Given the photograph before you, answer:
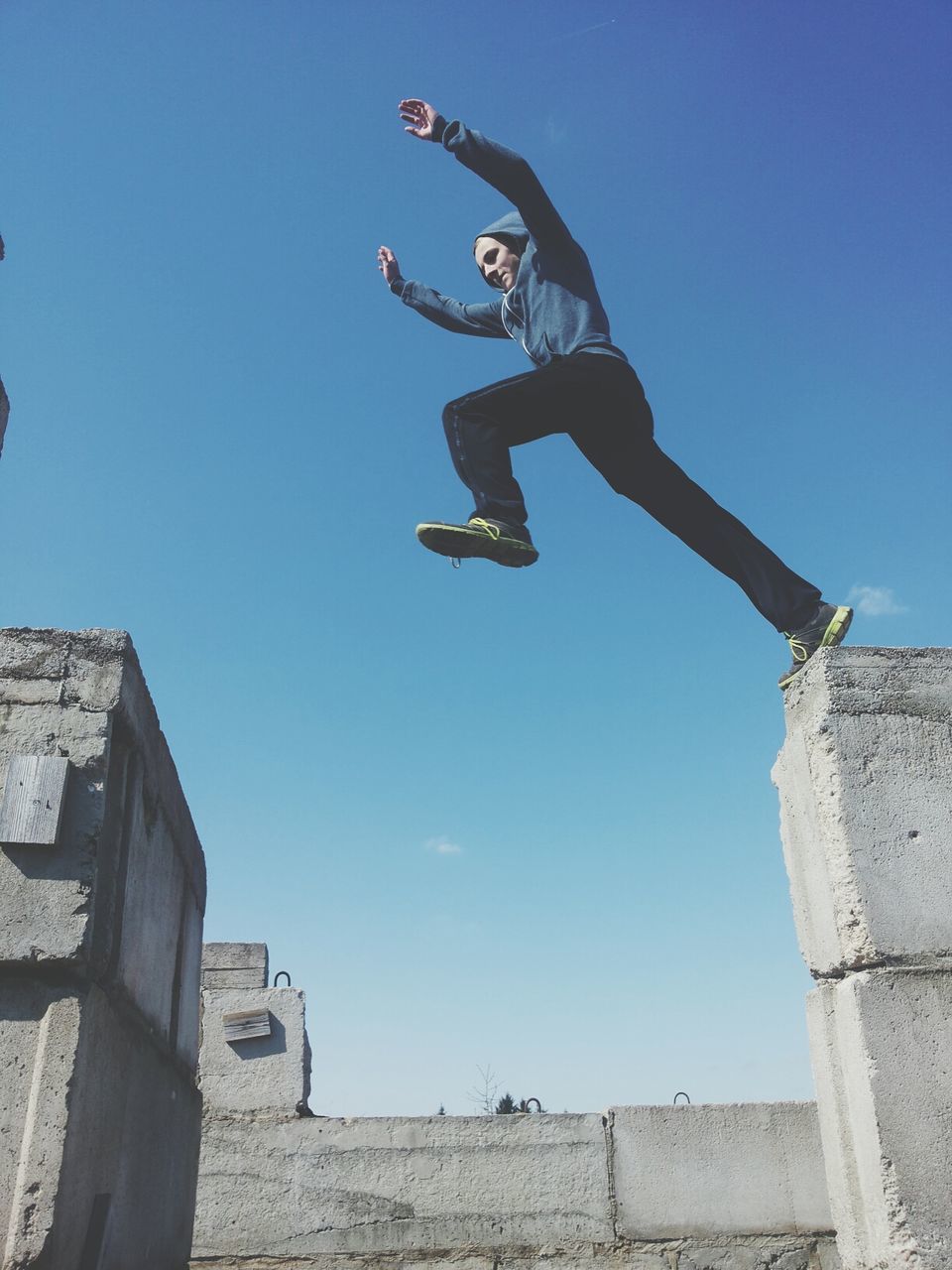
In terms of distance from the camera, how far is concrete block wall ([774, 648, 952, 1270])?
107 inches

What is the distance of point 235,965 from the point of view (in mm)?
6734

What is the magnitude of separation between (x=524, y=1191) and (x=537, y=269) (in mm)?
4832

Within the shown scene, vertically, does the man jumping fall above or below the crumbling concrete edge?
above

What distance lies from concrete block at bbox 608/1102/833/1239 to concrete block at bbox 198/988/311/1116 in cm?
190

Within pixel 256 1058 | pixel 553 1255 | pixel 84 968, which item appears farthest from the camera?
pixel 256 1058

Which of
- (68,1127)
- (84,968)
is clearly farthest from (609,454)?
(68,1127)

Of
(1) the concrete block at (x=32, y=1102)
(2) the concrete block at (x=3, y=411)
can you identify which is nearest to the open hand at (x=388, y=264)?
(2) the concrete block at (x=3, y=411)

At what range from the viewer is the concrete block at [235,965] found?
6.66 metres

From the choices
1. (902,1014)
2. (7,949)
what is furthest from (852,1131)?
(7,949)

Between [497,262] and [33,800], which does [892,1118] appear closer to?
[33,800]

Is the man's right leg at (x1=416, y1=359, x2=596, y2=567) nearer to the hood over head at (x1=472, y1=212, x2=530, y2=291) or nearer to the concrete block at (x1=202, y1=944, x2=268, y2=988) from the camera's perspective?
the hood over head at (x1=472, y1=212, x2=530, y2=291)

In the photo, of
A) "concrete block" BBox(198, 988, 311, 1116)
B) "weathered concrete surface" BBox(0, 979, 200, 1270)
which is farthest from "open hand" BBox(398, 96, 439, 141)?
"concrete block" BBox(198, 988, 311, 1116)

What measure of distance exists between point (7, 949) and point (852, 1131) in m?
2.24

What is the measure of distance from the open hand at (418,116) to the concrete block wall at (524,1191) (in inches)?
198
